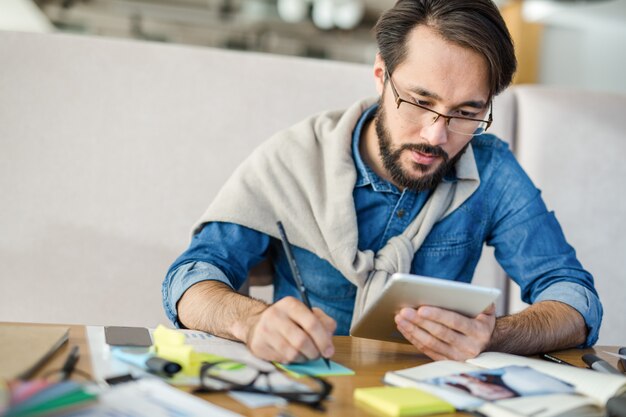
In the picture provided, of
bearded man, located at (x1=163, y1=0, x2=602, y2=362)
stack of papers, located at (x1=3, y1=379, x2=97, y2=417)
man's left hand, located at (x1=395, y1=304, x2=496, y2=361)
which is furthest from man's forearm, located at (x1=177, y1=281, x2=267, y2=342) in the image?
stack of papers, located at (x1=3, y1=379, x2=97, y2=417)

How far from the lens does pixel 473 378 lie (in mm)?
878

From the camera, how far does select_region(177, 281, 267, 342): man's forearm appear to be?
1010 mm

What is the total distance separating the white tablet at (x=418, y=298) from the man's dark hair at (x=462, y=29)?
555 millimetres

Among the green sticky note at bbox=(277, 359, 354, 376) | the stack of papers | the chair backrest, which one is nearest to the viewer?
the stack of papers

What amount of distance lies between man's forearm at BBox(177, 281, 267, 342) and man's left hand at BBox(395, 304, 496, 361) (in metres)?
0.22

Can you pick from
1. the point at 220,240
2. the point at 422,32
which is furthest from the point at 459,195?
the point at 220,240

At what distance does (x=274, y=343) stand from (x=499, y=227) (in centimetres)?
79

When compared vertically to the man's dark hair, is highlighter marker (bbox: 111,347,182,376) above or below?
below

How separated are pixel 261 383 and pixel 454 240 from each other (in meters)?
0.78

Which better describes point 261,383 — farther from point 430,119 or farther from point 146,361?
point 430,119

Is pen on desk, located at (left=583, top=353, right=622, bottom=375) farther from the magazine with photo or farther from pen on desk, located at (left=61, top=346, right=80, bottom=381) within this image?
pen on desk, located at (left=61, top=346, right=80, bottom=381)

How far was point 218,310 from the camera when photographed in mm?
1071

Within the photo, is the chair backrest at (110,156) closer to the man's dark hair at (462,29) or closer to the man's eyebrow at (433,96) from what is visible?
the man's dark hair at (462,29)

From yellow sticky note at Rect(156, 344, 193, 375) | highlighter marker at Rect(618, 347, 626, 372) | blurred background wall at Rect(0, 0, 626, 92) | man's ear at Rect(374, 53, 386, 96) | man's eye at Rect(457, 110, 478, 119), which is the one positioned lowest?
highlighter marker at Rect(618, 347, 626, 372)
